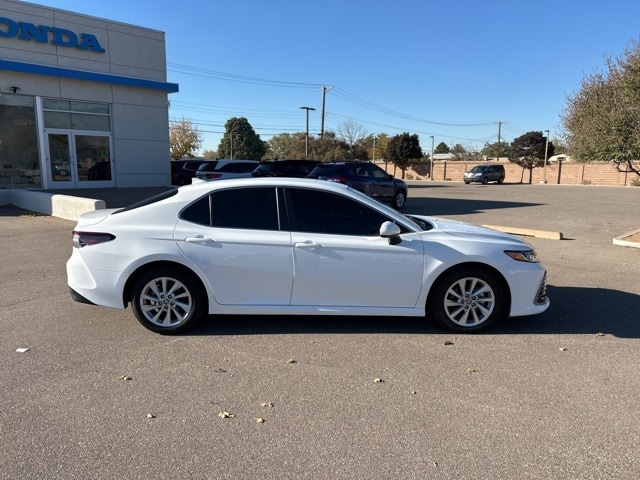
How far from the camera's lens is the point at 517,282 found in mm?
4773

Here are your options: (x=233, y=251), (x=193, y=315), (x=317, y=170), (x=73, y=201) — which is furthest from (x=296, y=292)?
(x=317, y=170)

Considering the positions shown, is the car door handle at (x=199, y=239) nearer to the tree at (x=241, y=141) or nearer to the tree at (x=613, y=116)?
the tree at (x=613, y=116)

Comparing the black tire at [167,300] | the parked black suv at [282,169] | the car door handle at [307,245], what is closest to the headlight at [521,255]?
the car door handle at [307,245]

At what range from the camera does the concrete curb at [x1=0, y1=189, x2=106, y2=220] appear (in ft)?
39.6

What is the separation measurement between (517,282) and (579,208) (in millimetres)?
16340

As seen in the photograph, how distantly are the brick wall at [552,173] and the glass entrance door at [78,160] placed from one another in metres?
35.9

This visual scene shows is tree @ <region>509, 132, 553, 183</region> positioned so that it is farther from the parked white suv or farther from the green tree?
the parked white suv

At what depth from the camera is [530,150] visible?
1976 inches

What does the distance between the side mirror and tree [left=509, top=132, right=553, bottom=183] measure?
49899mm

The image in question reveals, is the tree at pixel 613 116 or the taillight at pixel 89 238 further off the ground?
the tree at pixel 613 116

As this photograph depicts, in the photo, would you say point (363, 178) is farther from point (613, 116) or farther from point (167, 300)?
point (167, 300)

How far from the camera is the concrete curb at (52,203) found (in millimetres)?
12070

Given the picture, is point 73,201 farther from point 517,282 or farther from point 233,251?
point 517,282

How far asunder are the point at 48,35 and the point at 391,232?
62.1ft
